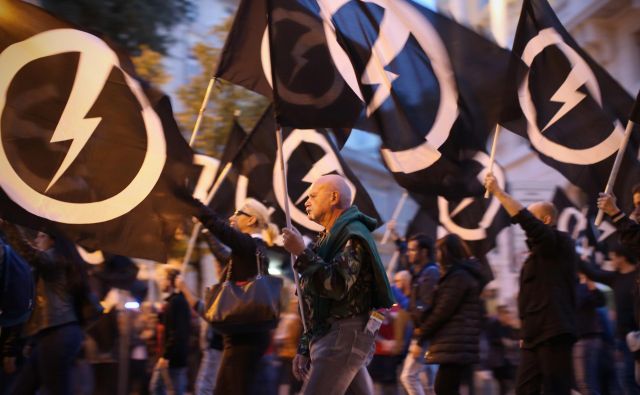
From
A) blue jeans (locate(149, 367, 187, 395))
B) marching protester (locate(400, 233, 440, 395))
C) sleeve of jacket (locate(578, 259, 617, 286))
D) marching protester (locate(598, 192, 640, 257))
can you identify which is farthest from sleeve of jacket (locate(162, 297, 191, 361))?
marching protester (locate(598, 192, 640, 257))

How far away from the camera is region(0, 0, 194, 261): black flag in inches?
217

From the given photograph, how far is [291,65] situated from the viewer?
20.7 feet

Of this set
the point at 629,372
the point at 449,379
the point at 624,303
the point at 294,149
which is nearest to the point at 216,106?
the point at 294,149

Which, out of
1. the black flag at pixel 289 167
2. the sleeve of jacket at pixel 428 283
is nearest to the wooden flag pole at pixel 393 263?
the black flag at pixel 289 167

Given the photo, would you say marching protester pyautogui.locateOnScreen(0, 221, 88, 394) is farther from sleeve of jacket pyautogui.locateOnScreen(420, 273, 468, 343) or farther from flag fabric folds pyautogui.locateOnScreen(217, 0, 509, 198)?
sleeve of jacket pyautogui.locateOnScreen(420, 273, 468, 343)

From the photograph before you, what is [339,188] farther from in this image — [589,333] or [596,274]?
[596,274]

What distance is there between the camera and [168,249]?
5883mm

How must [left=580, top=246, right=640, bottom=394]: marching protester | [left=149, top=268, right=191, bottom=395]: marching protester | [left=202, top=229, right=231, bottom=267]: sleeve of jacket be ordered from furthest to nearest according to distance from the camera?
[left=149, top=268, right=191, bottom=395]: marching protester < [left=580, top=246, right=640, bottom=394]: marching protester < [left=202, top=229, right=231, bottom=267]: sleeve of jacket

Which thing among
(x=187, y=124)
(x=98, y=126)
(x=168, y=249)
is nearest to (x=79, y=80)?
(x=98, y=126)

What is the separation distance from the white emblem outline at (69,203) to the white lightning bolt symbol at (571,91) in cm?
325

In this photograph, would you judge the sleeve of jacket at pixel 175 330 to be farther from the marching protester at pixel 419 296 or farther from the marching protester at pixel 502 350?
the marching protester at pixel 502 350

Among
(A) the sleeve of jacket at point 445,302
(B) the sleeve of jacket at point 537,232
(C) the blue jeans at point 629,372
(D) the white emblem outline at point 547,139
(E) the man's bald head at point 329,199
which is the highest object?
(D) the white emblem outline at point 547,139

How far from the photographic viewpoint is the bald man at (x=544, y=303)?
5977 mm

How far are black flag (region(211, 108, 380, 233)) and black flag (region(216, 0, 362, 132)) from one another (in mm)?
2752
